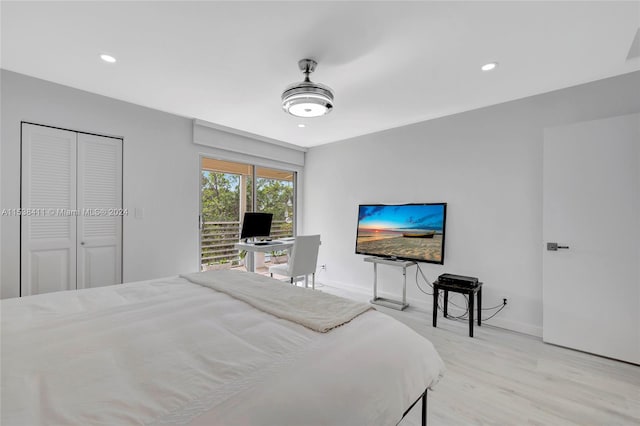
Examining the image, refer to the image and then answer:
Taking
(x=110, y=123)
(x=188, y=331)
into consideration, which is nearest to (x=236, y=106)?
(x=110, y=123)

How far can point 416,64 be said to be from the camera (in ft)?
7.42

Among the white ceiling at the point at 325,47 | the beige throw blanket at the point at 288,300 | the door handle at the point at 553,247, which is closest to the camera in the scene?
the beige throw blanket at the point at 288,300

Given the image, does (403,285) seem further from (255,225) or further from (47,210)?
(47,210)

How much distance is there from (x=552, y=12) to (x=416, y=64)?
2.80 ft

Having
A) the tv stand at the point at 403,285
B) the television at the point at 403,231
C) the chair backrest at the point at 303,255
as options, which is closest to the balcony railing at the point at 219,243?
the chair backrest at the point at 303,255

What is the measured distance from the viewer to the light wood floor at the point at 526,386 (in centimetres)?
170

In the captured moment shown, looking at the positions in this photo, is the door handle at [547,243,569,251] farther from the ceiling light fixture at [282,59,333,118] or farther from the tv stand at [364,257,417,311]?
the ceiling light fixture at [282,59,333,118]

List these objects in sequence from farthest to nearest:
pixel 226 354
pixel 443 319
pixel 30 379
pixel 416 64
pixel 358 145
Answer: pixel 358 145 < pixel 443 319 < pixel 416 64 < pixel 226 354 < pixel 30 379

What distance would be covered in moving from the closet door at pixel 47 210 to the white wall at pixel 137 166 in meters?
0.06

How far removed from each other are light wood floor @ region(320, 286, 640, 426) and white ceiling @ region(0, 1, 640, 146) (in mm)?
Answer: 2477

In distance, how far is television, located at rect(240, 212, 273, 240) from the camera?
4023mm

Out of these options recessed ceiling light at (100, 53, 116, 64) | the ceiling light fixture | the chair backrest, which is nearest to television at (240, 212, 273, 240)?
the chair backrest

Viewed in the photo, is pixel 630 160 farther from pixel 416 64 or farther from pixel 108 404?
pixel 108 404

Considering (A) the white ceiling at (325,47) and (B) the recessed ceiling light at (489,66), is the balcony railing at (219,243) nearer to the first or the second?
(A) the white ceiling at (325,47)
